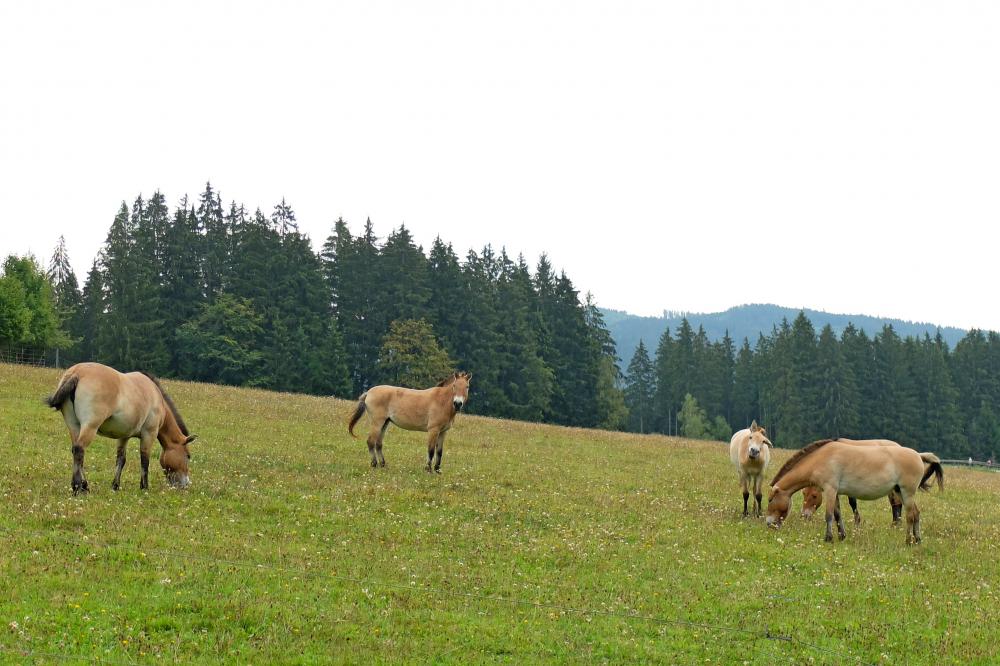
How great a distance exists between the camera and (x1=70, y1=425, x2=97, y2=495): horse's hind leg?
14.6 metres

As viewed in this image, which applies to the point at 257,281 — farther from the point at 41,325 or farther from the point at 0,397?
the point at 0,397

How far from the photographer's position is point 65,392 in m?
14.6

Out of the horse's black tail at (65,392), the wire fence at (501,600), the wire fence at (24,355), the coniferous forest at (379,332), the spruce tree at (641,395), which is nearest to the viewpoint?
the wire fence at (501,600)

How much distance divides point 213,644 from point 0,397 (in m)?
25.9

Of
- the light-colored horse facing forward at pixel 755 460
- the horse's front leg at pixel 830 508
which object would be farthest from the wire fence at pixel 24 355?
the horse's front leg at pixel 830 508

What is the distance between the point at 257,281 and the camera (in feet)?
236

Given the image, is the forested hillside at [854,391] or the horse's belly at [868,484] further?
the forested hillside at [854,391]

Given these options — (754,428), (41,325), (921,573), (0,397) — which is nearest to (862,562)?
(921,573)

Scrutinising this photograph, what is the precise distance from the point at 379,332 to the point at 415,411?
52.8 m

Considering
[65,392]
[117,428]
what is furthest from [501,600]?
[65,392]

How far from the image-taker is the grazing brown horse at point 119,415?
48.4ft

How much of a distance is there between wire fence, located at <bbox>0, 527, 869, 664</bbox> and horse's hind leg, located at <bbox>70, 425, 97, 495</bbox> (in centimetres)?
292

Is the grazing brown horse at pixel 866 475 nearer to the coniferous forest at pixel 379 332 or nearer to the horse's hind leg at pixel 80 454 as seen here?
the horse's hind leg at pixel 80 454

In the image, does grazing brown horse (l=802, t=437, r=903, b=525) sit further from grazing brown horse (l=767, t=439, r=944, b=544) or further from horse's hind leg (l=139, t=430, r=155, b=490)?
horse's hind leg (l=139, t=430, r=155, b=490)
